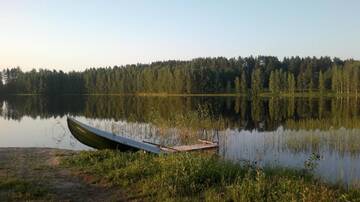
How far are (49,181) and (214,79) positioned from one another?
9709cm

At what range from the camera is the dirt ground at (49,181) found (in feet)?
26.1

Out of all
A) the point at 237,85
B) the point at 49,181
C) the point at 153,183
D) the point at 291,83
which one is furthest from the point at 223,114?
the point at 237,85

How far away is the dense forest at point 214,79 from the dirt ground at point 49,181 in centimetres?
8491

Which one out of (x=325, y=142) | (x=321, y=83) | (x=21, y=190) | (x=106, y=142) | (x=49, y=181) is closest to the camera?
(x=21, y=190)

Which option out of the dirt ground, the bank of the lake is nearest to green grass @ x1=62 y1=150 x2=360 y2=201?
the bank of the lake

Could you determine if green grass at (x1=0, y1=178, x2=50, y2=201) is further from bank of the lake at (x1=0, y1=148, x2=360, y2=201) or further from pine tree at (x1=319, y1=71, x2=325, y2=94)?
pine tree at (x1=319, y1=71, x2=325, y2=94)

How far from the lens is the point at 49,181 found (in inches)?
367

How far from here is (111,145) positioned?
14484 millimetres

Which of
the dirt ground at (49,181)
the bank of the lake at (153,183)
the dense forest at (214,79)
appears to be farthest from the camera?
the dense forest at (214,79)

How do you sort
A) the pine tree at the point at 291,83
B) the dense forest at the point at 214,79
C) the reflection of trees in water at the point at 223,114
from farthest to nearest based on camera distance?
the dense forest at the point at 214,79 < the pine tree at the point at 291,83 < the reflection of trees in water at the point at 223,114

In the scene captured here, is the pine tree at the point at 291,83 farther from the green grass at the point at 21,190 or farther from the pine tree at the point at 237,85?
the green grass at the point at 21,190

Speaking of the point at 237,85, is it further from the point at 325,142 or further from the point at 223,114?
the point at 325,142

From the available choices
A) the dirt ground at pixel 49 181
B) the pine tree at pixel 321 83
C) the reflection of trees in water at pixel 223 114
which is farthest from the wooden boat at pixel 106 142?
the pine tree at pixel 321 83

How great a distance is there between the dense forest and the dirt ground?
84908 mm
